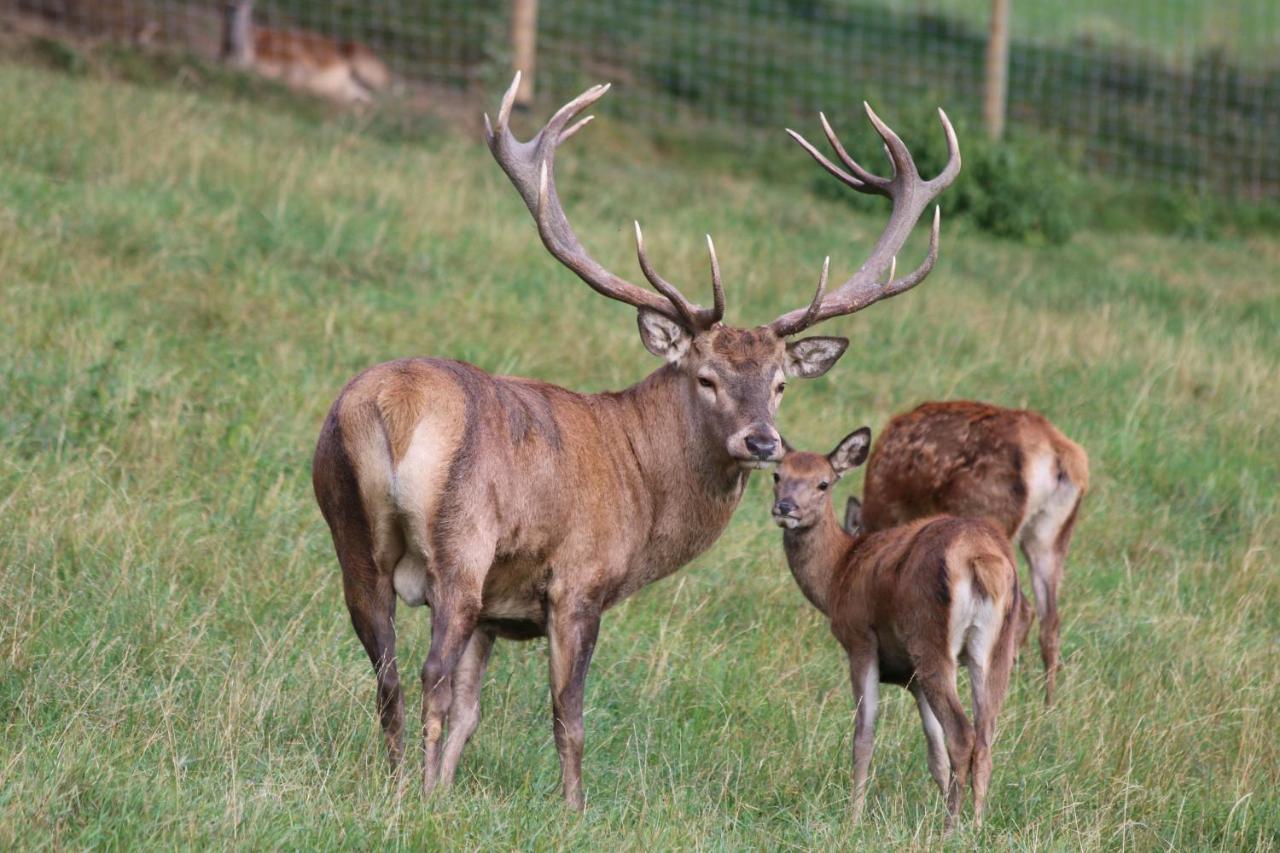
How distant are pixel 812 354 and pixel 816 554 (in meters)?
0.93

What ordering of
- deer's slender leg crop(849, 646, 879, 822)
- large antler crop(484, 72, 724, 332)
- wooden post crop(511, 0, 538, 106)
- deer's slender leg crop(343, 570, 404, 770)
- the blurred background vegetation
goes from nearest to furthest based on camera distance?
deer's slender leg crop(343, 570, 404, 770), deer's slender leg crop(849, 646, 879, 822), large antler crop(484, 72, 724, 332), wooden post crop(511, 0, 538, 106), the blurred background vegetation

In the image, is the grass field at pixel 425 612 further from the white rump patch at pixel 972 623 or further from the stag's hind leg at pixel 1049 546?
the white rump patch at pixel 972 623

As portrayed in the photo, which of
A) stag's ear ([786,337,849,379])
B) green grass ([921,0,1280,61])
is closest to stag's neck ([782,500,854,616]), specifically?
stag's ear ([786,337,849,379])

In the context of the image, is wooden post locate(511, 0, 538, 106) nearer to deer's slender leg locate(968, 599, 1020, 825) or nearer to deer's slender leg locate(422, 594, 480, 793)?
deer's slender leg locate(968, 599, 1020, 825)

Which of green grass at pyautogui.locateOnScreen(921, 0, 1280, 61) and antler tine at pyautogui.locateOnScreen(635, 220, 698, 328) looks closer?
antler tine at pyautogui.locateOnScreen(635, 220, 698, 328)

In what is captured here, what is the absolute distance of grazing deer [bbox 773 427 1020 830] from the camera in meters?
5.74

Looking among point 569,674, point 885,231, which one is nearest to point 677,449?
point 569,674

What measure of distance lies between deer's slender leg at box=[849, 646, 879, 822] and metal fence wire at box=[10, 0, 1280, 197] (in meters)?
10.3

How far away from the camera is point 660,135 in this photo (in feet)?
56.3

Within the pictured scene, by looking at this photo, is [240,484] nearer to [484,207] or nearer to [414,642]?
[414,642]

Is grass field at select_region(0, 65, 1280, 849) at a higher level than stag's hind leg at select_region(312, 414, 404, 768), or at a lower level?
lower

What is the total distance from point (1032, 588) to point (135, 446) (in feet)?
12.7

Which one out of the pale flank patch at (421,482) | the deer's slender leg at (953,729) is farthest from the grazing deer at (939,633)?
the pale flank patch at (421,482)

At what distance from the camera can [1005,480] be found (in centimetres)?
764
